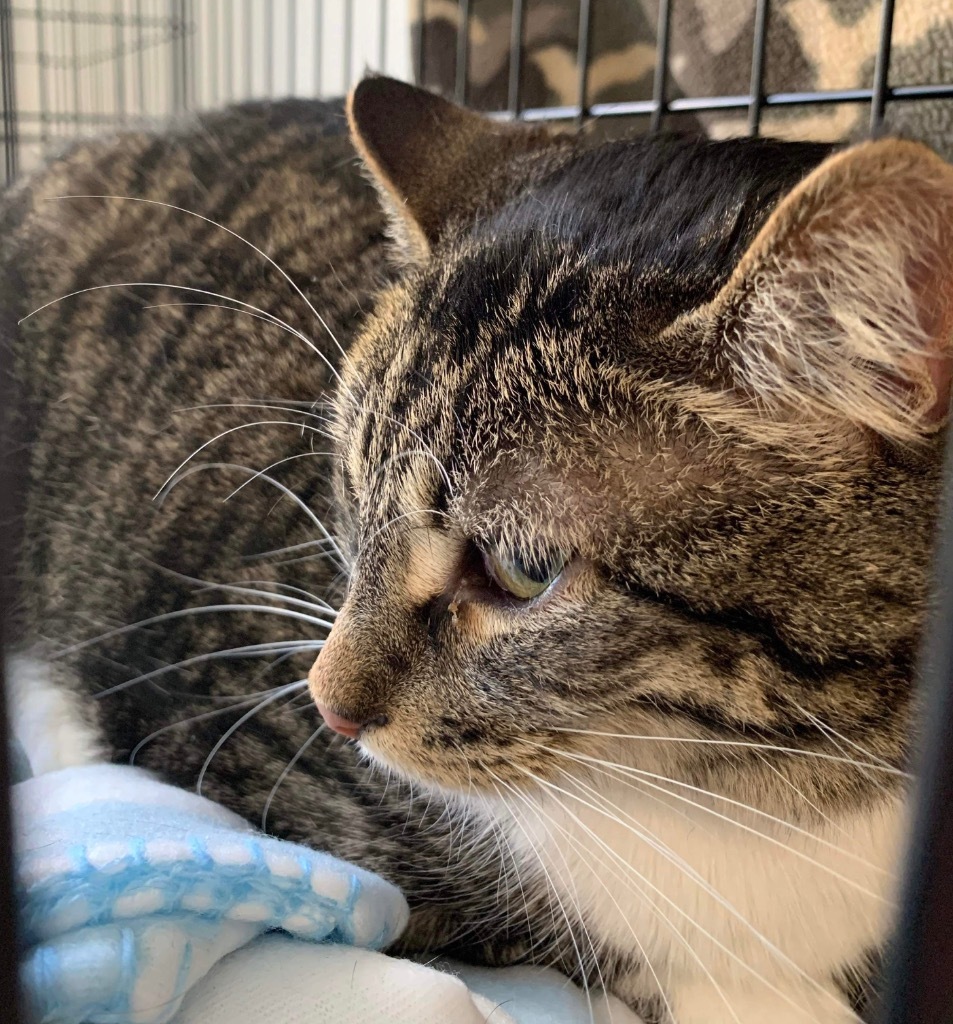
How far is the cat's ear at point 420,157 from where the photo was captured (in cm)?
94

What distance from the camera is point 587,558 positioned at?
69 cm

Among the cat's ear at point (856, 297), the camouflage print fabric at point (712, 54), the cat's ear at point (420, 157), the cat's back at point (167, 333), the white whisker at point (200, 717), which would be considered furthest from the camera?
the camouflage print fabric at point (712, 54)

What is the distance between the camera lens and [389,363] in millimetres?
872

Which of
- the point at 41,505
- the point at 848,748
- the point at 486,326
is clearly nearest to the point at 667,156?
the point at 486,326

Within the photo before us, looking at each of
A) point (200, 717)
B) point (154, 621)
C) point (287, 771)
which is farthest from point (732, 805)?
point (154, 621)

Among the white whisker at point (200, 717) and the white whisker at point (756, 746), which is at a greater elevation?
the white whisker at point (756, 746)

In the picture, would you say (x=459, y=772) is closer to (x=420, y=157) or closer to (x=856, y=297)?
(x=856, y=297)

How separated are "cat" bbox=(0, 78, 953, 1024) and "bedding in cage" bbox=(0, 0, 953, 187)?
18 cm

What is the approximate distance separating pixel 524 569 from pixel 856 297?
0.93 feet

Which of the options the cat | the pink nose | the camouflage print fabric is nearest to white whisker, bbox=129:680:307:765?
the cat

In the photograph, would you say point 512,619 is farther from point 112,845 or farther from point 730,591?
point 112,845

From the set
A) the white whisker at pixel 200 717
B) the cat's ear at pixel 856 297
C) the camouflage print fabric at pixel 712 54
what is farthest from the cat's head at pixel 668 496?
the camouflage print fabric at pixel 712 54

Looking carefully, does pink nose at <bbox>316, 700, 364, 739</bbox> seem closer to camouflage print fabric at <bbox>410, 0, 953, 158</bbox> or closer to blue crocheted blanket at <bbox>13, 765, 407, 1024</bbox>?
blue crocheted blanket at <bbox>13, 765, 407, 1024</bbox>

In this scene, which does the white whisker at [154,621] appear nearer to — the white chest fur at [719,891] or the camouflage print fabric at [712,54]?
the white chest fur at [719,891]
